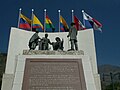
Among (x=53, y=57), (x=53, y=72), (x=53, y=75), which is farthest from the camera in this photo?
(x=53, y=57)

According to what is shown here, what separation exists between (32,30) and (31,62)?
11.4 meters

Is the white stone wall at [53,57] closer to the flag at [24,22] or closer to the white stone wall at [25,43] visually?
the white stone wall at [25,43]

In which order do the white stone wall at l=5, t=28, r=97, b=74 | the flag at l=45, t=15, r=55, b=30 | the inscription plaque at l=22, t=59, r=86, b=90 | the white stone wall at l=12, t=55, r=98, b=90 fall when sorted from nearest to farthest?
the inscription plaque at l=22, t=59, r=86, b=90 → the white stone wall at l=12, t=55, r=98, b=90 → the white stone wall at l=5, t=28, r=97, b=74 → the flag at l=45, t=15, r=55, b=30

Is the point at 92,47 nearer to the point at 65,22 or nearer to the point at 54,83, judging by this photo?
the point at 65,22

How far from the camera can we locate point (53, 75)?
11.5 m

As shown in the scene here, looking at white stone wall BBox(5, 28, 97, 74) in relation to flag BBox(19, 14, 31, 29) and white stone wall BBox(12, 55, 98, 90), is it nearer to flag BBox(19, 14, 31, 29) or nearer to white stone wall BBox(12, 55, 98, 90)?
flag BBox(19, 14, 31, 29)

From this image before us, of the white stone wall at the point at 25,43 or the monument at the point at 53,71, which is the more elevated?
the white stone wall at the point at 25,43

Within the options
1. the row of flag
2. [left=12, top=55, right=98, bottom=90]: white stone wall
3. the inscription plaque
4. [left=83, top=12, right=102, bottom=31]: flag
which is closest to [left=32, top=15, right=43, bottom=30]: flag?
the row of flag

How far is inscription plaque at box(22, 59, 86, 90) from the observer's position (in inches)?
428

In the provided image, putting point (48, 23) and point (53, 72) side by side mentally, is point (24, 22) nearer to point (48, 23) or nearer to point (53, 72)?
point (48, 23)

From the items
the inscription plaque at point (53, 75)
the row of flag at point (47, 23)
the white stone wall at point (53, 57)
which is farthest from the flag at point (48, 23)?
the inscription plaque at point (53, 75)

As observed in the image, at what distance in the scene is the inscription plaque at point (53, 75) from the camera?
35.7ft

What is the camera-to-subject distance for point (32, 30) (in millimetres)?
23312

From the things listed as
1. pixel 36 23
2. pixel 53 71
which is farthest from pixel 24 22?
pixel 53 71
